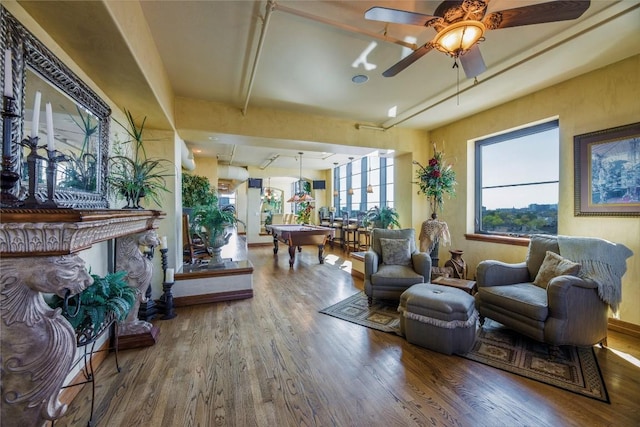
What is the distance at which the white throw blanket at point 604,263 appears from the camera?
7.38 feet

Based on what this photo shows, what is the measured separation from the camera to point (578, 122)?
3.12m

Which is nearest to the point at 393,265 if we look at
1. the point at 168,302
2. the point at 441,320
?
the point at 441,320

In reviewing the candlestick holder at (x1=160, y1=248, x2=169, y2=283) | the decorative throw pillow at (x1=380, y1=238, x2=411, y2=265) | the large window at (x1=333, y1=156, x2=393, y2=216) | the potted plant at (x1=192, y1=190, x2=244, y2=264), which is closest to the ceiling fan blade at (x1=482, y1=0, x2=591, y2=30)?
the decorative throw pillow at (x1=380, y1=238, x2=411, y2=265)

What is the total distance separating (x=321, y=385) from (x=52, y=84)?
8.87 feet

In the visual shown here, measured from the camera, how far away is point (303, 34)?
2438 millimetres

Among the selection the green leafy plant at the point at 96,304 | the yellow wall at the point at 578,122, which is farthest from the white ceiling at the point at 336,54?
the green leafy plant at the point at 96,304

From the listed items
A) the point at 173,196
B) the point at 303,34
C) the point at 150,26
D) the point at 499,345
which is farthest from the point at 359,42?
the point at 499,345

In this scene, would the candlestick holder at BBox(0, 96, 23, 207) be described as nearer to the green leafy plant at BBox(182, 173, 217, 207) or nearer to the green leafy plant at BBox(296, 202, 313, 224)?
the green leafy plant at BBox(182, 173, 217, 207)

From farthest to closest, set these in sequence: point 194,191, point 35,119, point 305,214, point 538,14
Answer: point 305,214
point 194,191
point 538,14
point 35,119

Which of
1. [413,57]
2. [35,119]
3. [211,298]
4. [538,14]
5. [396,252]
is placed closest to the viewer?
[35,119]

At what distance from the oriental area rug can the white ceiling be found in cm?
292

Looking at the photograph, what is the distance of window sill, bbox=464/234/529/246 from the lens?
368 cm

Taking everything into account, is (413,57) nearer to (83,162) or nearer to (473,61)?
(473,61)

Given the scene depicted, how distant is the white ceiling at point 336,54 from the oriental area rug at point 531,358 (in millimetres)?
2922
